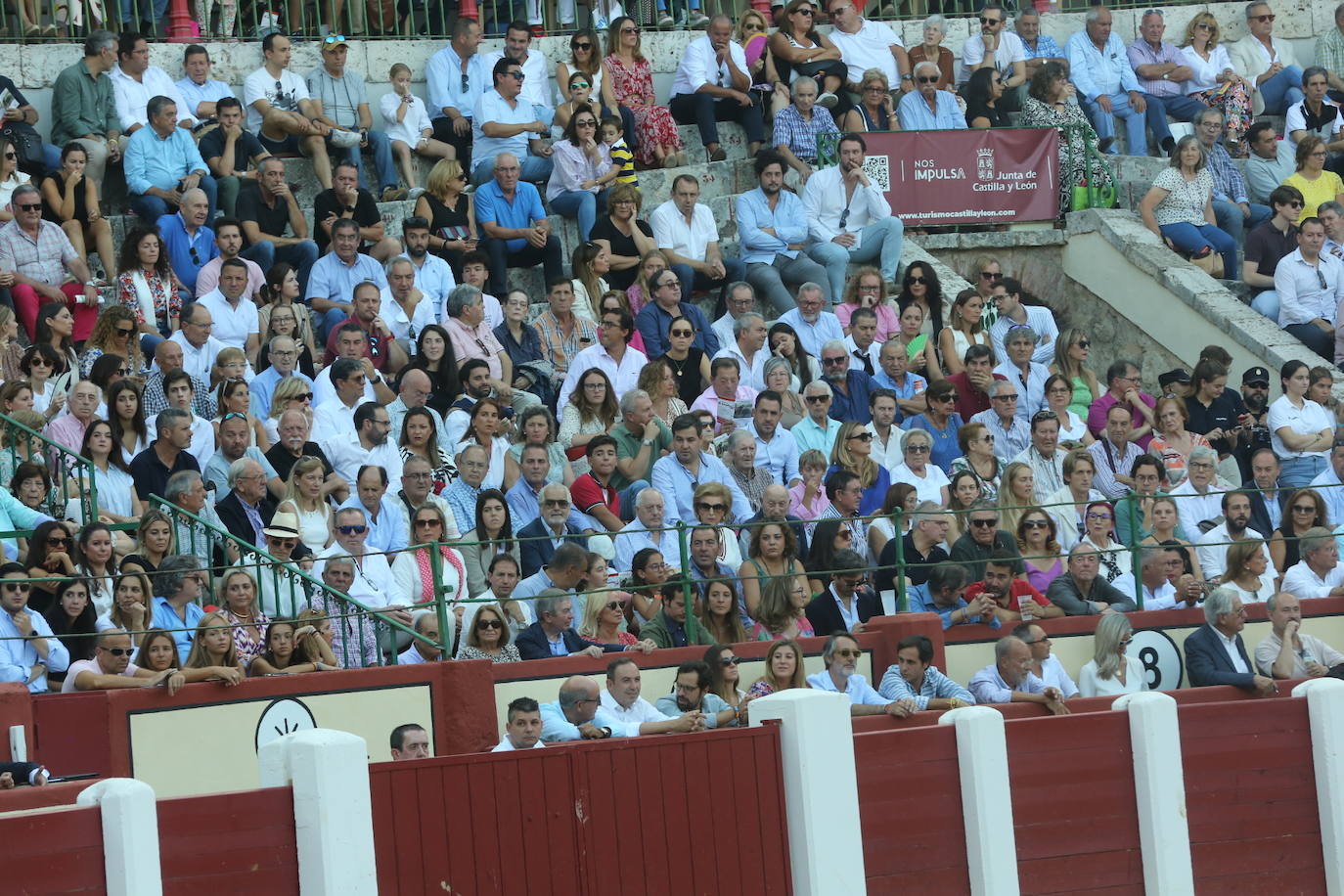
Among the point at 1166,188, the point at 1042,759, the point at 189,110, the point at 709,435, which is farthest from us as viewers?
the point at 1166,188

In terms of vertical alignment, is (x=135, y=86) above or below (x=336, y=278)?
above

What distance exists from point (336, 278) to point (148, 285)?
52.1 inches

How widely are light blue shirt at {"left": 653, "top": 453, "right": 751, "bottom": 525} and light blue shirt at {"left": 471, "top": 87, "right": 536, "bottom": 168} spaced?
450 centimetres

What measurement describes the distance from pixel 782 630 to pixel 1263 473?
369 centimetres

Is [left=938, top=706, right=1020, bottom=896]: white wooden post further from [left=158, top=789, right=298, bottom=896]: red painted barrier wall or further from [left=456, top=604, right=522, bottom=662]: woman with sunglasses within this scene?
[left=158, top=789, right=298, bottom=896]: red painted barrier wall

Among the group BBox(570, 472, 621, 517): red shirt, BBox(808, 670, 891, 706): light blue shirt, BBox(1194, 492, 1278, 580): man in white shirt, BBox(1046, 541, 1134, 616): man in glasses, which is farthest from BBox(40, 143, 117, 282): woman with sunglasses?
BBox(1194, 492, 1278, 580): man in white shirt

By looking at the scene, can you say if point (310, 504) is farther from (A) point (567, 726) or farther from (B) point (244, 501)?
(A) point (567, 726)

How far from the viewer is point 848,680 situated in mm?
12648

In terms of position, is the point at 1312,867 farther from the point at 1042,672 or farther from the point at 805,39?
the point at 805,39

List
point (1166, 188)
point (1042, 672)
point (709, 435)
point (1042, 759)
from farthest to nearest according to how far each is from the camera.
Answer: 1. point (1166, 188)
2. point (709, 435)
3. point (1042, 672)
4. point (1042, 759)

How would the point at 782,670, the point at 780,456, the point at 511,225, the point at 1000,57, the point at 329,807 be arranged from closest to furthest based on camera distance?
the point at 329,807 < the point at 782,670 < the point at 780,456 < the point at 511,225 < the point at 1000,57

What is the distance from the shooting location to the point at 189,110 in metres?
17.7

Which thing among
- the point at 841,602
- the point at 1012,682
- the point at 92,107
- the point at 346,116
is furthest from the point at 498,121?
the point at 1012,682

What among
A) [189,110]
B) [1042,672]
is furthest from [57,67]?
[1042,672]
